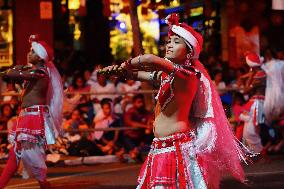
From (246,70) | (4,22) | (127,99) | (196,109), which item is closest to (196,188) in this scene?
(196,109)

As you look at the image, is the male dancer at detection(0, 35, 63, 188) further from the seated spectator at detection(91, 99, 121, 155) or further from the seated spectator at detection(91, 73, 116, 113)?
the seated spectator at detection(91, 73, 116, 113)

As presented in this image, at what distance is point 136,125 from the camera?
11.9 meters

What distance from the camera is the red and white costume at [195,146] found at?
5.46 m

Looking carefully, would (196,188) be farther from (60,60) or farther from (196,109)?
(60,60)

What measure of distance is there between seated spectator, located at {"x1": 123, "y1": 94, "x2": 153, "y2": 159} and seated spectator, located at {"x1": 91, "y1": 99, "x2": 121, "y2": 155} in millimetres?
172

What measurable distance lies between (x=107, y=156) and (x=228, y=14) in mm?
7167

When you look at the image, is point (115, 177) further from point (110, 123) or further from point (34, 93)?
point (110, 123)

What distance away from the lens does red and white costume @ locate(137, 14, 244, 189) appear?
17.9ft

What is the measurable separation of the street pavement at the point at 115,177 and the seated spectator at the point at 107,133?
411mm

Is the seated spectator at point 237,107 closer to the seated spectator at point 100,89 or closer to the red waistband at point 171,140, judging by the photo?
the seated spectator at point 100,89

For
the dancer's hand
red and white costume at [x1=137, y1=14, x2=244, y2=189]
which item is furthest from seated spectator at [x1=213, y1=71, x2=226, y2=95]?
the dancer's hand

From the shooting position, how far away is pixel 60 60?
60.2 ft

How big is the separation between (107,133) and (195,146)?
6594mm

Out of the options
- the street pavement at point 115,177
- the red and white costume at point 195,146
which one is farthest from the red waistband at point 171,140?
the street pavement at point 115,177
